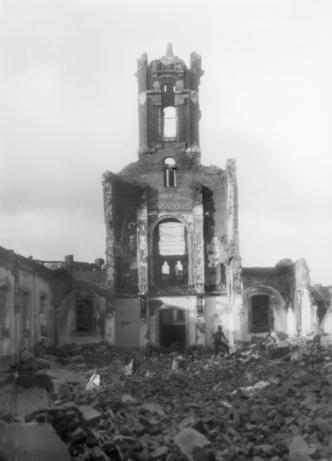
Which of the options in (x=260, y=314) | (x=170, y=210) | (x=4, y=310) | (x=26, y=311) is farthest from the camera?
(x=260, y=314)

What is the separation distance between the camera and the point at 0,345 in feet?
62.7

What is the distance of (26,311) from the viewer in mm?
23188

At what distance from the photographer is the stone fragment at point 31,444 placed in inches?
285

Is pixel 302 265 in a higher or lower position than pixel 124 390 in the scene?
higher

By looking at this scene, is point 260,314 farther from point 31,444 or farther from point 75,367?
point 31,444

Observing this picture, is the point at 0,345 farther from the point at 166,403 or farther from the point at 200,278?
the point at 200,278

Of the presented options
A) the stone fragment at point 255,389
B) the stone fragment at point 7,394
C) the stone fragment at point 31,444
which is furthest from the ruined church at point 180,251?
the stone fragment at point 31,444

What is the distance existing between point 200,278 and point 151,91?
986cm

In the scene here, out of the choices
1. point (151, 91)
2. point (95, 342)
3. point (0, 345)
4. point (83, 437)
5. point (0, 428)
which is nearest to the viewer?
point (0, 428)

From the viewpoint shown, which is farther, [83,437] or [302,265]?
[302,265]

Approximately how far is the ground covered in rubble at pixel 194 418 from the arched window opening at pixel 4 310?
5.15m

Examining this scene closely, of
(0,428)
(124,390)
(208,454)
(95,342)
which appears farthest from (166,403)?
(95,342)

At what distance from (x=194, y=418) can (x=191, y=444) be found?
1.51m

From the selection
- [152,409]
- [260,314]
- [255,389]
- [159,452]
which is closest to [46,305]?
[260,314]
